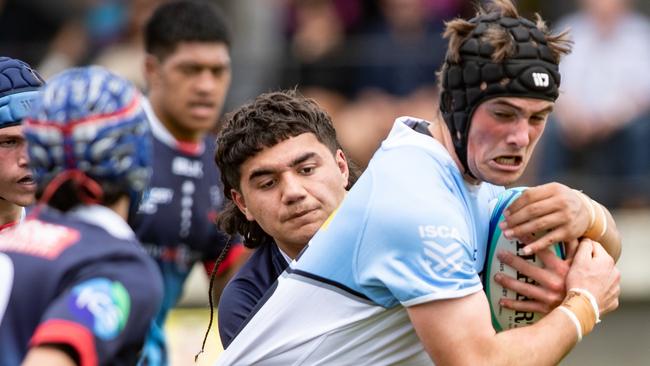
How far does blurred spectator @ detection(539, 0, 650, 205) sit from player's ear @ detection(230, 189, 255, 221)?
6098 mm

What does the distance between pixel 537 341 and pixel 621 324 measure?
692 cm

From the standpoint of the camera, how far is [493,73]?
445cm

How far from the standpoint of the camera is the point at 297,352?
4656mm

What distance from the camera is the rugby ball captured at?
4.65 meters

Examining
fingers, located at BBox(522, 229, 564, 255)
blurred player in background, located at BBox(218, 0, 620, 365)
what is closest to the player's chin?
blurred player in background, located at BBox(218, 0, 620, 365)

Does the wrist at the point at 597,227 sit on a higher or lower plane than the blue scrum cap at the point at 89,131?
lower

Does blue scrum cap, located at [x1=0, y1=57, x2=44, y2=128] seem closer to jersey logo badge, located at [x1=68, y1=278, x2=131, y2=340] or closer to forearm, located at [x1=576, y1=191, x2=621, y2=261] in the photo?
jersey logo badge, located at [x1=68, y1=278, x2=131, y2=340]

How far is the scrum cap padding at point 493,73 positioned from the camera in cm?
444

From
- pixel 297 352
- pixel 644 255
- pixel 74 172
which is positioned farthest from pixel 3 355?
pixel 644 255

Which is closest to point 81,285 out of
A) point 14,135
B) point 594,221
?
point 14,135

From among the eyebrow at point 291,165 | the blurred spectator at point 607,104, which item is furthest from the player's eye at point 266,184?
the blurred spectator at point 607,104

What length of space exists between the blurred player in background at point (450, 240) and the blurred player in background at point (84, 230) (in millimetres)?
994

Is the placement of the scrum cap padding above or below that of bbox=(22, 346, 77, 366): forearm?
above

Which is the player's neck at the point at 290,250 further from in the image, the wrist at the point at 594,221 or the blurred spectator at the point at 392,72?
the blurred spectator at the point at 392,72
